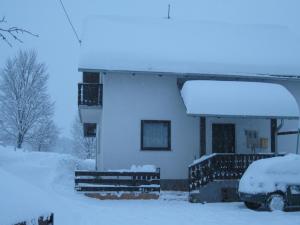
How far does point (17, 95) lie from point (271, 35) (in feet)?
68.0

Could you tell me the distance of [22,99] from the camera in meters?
37.6

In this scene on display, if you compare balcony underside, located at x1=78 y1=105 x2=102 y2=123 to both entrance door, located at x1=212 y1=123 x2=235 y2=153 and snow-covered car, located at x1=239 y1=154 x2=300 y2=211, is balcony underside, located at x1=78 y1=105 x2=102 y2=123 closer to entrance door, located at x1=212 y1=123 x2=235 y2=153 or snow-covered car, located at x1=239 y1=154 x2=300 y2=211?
entrance door, located at x1=212 y1=123 x2=235 y2=153

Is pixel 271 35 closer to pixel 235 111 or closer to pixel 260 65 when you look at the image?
pixel 260 65

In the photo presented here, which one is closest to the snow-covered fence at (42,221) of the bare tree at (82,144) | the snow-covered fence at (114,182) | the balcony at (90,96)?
the snow-covered fence at (114,182)

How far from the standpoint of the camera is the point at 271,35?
1050 inches

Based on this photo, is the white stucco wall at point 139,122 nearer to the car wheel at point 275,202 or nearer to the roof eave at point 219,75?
the roof eave at point 219,75

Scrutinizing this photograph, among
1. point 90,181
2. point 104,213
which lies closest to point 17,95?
point 90,181

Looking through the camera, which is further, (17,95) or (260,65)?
(17,95)

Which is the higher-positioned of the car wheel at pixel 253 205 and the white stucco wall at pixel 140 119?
Result: the white stucco wall at pixel 140 119

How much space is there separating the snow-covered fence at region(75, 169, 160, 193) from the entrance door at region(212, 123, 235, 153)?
4.78 meters

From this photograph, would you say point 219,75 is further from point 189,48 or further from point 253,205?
point 253,205

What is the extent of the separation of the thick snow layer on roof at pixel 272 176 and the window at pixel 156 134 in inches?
235

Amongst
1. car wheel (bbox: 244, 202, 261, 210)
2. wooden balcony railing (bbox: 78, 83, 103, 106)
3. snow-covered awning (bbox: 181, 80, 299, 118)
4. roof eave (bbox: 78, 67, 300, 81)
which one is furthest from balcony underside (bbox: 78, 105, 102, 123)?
car wheel (bbox: 244, 202, 261, 210)

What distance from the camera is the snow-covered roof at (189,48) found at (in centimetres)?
2038
